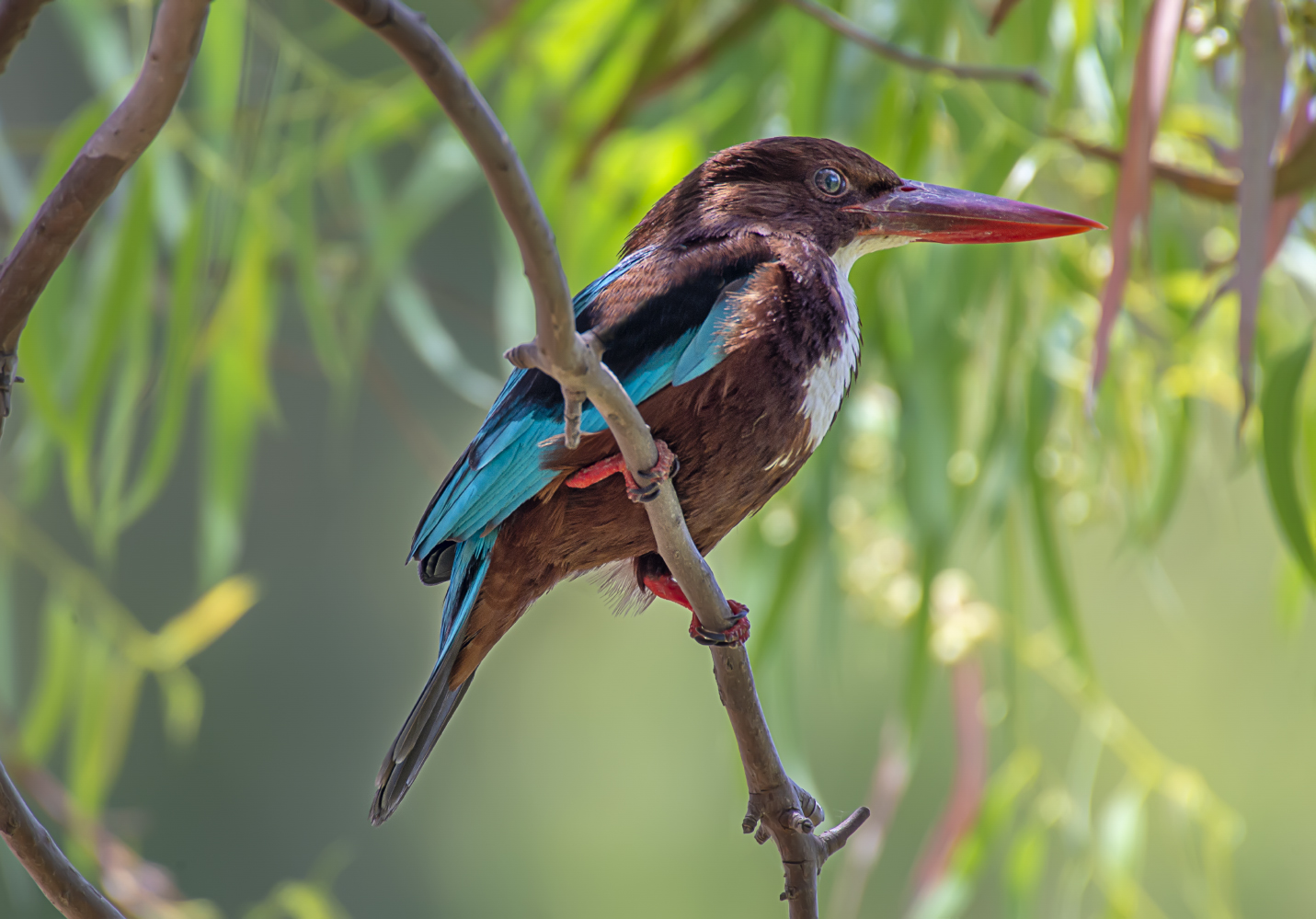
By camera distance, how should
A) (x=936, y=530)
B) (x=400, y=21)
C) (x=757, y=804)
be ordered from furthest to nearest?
(x=936, y=530) → (x=757, y=804) → (x=400, y=21)

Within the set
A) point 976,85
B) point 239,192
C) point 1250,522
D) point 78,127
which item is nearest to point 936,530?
point 976,85

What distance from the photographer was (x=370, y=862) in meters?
7.76

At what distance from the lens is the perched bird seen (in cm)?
133

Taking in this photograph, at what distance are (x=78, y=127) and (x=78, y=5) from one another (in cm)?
68

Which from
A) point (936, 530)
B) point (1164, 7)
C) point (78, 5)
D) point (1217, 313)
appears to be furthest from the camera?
point (78, 5)

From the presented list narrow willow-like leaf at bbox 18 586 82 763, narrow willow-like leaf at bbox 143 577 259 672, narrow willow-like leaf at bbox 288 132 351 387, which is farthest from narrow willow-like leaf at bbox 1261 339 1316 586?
narrow willow-like leaf at bbox 18 586 82 763

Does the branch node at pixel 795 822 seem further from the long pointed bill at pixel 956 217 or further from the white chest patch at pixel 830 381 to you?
the long pointed bill at pixel 956 217

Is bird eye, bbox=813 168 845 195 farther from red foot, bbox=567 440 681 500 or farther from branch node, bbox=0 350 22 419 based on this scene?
branch node, bbox=0 350 22 419

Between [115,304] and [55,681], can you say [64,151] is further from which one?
[55,681]

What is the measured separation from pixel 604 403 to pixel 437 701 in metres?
0.53

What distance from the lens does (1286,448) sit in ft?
5.64

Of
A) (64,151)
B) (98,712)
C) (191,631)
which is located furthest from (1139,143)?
(98,712)

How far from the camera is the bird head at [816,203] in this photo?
157 cm

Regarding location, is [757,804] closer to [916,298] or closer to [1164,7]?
[1164,7]
